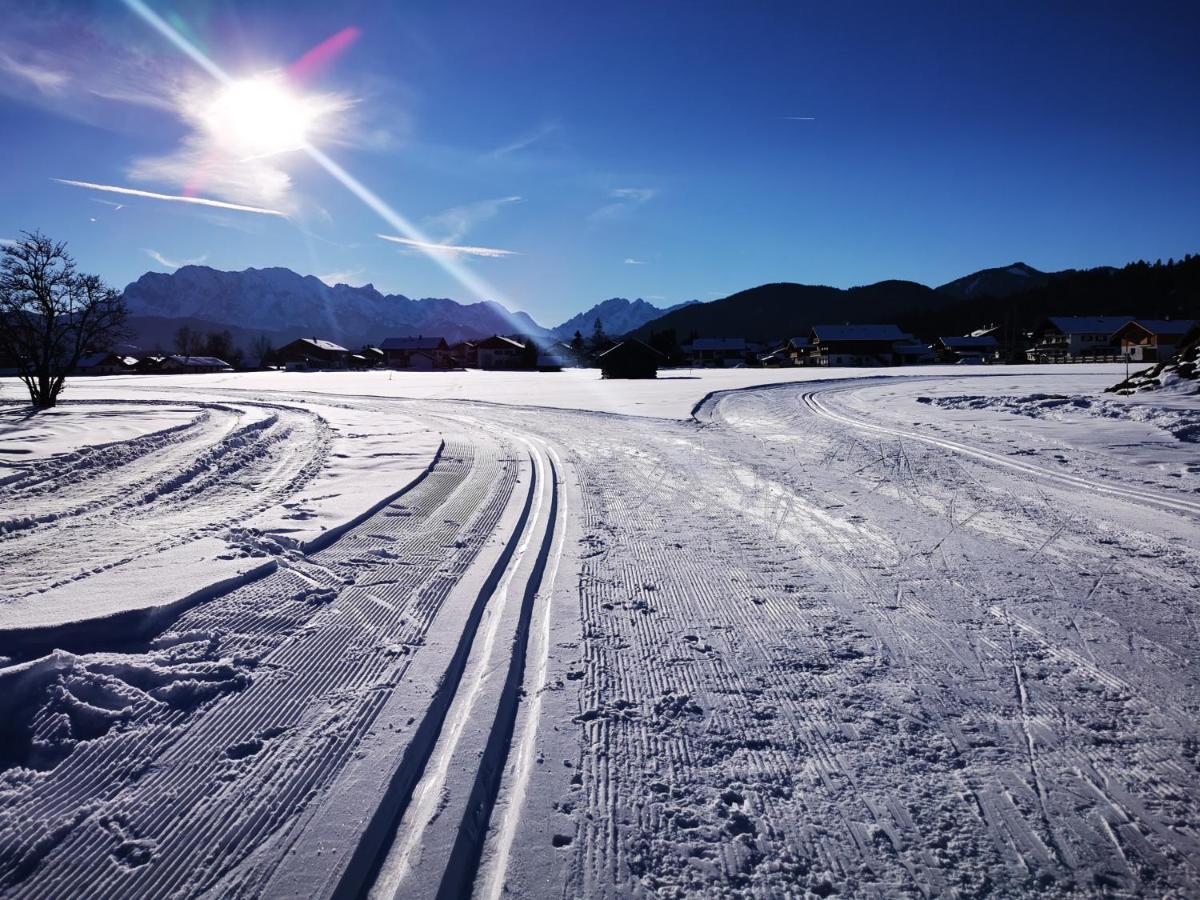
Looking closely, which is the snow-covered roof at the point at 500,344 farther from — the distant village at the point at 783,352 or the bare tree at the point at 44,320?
the bare tree at the point at 44,320

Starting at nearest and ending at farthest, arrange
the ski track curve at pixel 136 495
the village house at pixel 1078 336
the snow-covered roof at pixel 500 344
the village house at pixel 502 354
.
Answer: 1. the ski track curve at pixel 136 495
2. the village house at pixel 1078 336
3. the village house at pixel 502 354
4. the snow-covered roof at pixel 500 344

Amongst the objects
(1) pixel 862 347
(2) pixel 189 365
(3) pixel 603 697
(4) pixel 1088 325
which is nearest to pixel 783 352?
(1) pixel 862 347

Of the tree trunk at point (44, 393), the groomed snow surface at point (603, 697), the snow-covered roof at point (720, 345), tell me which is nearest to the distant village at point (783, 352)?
the snow-covered roof at point (720, 345)

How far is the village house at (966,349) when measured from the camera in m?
99.8

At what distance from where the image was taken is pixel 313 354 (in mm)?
106688

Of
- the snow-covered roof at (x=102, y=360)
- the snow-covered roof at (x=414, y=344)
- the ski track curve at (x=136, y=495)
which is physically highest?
the snow-covered roof at (x=414, y=344)

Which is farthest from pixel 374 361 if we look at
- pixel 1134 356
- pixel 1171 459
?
pixel 1171 459

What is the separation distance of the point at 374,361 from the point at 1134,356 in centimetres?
10833

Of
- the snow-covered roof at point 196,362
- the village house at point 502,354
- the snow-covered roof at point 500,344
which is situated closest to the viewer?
the village house at point 502,354

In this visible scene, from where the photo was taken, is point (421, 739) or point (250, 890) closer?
point (250, 890)

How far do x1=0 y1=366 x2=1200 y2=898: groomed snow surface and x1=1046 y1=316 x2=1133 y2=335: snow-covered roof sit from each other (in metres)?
102

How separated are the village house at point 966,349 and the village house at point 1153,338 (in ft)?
88.7

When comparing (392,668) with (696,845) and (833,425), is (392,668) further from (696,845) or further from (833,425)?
(833,425)

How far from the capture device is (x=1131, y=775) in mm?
2309
